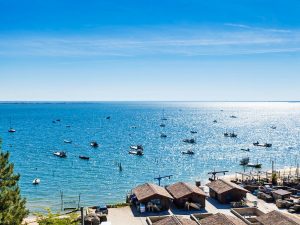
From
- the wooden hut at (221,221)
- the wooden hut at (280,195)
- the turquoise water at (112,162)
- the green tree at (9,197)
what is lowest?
the turquoise water at (112,162)

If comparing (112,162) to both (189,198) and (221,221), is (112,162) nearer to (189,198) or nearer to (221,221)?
(189,198)

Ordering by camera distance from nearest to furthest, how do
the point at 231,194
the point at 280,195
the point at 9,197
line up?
the point at 9,197
the point at 231,194
the point at 280,195

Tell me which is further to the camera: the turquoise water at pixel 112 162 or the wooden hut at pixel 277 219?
the turquoise water at pixel 112 162

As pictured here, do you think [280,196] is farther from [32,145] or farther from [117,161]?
[32,145]

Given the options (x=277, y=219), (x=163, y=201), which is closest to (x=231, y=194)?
(x=163, y=201)

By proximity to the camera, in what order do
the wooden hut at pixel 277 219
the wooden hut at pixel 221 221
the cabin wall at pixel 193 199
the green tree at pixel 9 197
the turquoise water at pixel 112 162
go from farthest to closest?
the turquoise water at pixel 112 162 < the cabin wall at pixel 193 199 < the wooden hut at pixel 221 221 < the wooden hut at pixel 277 219 < the green tree at pixel 9 197

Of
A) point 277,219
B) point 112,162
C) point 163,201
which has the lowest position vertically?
point 112,162

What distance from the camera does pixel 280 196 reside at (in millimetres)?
49250

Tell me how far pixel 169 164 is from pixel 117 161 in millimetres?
13191

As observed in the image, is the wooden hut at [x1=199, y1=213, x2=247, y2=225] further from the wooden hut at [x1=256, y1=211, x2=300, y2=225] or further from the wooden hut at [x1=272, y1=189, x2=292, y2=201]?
the wooden hut at [x1=272, y1=189, x2=292, y2=201]

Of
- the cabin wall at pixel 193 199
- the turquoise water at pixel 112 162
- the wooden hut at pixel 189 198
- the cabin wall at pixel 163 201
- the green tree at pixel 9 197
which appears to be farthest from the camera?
the turquoise water at pixel 112 162

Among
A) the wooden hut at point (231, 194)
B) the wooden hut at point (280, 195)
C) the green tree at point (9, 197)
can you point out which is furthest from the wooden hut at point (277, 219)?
the green tree at point (9, 197)

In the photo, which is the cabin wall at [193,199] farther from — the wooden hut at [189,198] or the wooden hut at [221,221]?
the wooden hut at [221,221]

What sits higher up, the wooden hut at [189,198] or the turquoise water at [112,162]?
the wooden hut at [189,198]
